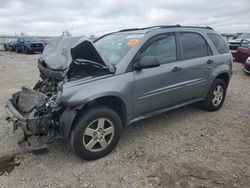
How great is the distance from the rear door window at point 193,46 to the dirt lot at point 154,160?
1272 millimetres

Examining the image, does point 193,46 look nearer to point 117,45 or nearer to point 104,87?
point 117,45

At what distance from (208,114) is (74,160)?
10.0 ft

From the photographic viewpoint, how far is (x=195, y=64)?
Answer: 4719mm

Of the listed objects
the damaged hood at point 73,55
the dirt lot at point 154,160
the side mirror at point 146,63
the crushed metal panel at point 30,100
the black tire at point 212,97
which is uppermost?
the damaged hood at point 73,55

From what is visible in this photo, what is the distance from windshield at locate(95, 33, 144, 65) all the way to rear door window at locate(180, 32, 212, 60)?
3.19ft

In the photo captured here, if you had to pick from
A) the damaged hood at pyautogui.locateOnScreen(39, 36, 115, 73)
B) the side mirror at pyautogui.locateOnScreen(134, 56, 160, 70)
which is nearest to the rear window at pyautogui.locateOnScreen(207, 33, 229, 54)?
the side mirror at pyautogui.locateOnScreen(134, 56, 160, 70)

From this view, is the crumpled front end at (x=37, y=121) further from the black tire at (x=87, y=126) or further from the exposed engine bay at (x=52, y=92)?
the black tire at (x=87, y=126)

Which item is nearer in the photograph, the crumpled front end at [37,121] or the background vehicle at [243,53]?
the crumpled front end at [37,121]

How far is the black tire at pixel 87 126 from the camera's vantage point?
3309 millimetres

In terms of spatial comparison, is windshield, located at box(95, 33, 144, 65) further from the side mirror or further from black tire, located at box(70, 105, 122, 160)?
black tire, located at box(70, 105, 122, 160)

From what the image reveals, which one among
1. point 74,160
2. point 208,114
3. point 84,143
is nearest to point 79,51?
point 84,143

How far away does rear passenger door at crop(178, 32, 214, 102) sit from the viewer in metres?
4.58

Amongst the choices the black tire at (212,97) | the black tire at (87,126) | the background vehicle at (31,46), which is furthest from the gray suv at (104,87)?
the background vehicle at (31,46)

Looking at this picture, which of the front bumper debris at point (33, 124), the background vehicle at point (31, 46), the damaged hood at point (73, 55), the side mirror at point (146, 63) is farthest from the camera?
the background vehicle at point (31, 46)
